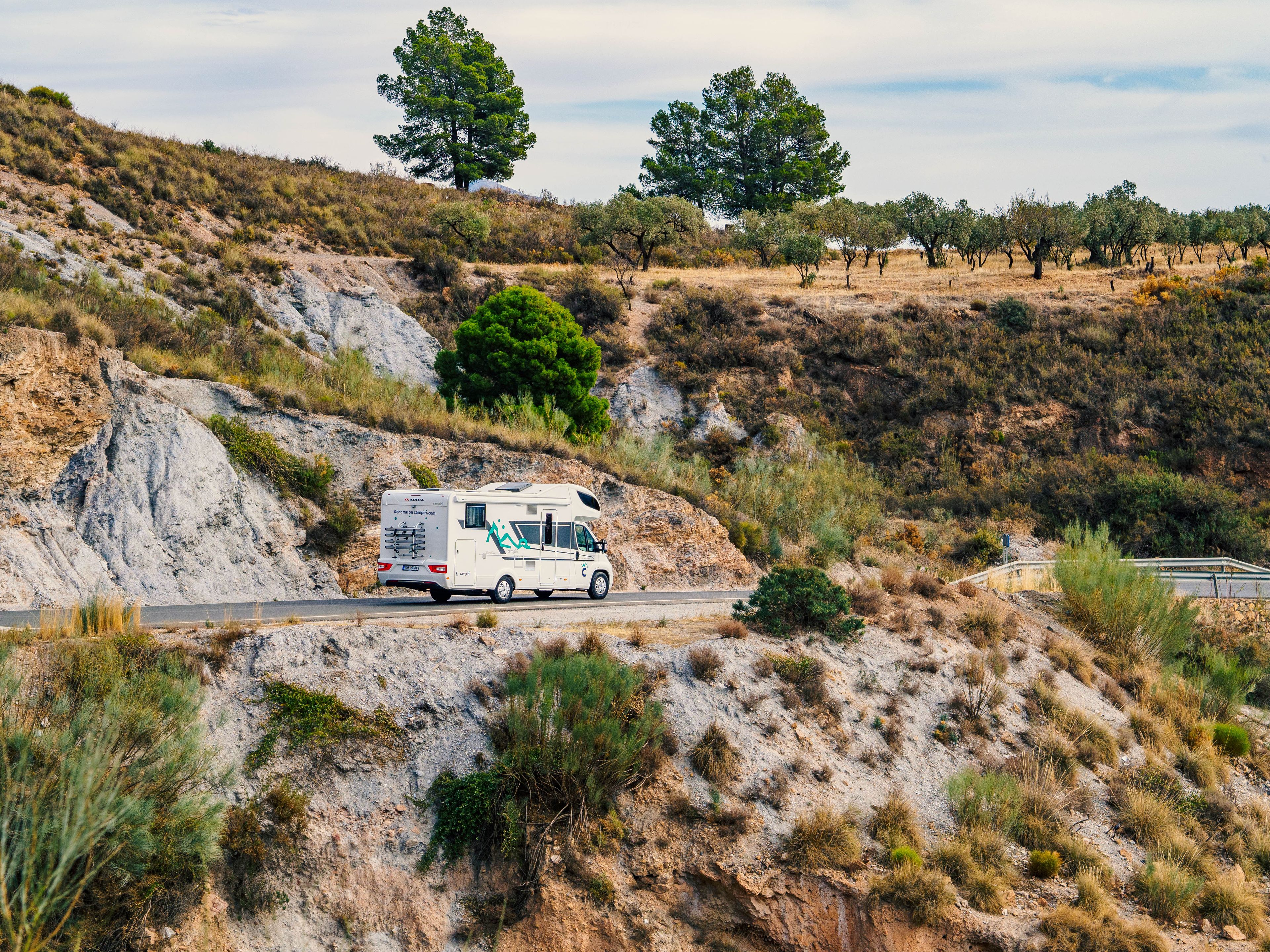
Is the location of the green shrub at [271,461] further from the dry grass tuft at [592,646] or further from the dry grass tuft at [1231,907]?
the dry grass tuft at [1231,907]

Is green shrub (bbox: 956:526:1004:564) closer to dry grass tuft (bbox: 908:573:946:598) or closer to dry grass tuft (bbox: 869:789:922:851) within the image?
dry grass tuft (bbox: 908:573:946:598)

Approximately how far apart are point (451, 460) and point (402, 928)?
17445 mm

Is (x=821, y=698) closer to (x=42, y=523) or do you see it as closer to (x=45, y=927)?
(x=45, y=927)

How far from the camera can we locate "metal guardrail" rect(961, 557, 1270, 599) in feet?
81.1

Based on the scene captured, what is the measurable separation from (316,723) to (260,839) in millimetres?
1633

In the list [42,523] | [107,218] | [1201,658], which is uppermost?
[107,218]

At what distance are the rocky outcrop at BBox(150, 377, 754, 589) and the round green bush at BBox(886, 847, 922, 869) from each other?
14.7 metres

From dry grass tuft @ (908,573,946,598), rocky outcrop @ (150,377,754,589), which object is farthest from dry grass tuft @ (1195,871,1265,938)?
rocky outcrop @ (150,377,754,589)

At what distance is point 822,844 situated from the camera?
39.8 ft

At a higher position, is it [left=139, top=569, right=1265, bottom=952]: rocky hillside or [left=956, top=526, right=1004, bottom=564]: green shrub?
[left=139, top=569, right=1265, bottom=952]: rocky hillside

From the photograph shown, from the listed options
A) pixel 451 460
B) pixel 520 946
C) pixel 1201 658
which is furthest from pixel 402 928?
pixel 1201 658

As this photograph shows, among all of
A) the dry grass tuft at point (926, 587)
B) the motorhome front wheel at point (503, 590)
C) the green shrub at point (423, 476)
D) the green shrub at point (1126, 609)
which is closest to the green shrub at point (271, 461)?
the green shrub at point (423, 476)

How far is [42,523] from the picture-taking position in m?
18.9

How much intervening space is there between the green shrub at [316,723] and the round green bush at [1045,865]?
867 cm
